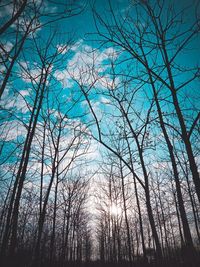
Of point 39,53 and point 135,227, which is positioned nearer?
point 39,53

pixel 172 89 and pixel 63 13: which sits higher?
pixel 63 13

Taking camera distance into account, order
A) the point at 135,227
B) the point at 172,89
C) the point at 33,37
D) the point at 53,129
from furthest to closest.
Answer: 1. the point at 135,227
2. the point at 53,129
3. the point at 33,37
4. the point at 172,89

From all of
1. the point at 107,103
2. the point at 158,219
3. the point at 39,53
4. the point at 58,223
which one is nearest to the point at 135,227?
the point at 158,219

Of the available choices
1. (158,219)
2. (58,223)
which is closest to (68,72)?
(158,219)

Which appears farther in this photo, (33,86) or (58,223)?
(58,223)

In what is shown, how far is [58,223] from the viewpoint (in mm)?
21500

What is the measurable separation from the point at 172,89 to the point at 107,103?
108 inches

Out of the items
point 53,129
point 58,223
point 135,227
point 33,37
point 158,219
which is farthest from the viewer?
point 135,227

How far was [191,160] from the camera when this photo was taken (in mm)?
2061

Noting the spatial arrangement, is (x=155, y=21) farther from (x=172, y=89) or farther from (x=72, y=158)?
(x=72, y=158)

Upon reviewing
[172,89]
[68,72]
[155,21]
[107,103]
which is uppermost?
[68,72]

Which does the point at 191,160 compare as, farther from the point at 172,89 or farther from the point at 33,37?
the point at 33,37

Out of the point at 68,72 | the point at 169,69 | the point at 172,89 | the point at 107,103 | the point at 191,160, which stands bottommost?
the point at 191,160

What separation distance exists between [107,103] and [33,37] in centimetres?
249
